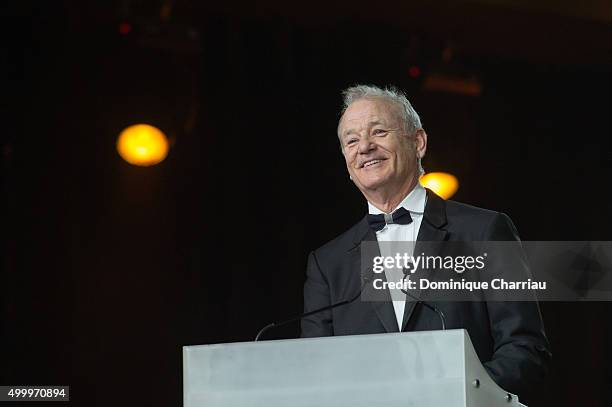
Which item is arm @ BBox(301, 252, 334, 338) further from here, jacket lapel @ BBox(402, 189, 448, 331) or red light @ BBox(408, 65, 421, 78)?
red light @ BBox(408, 65, 421, 78)

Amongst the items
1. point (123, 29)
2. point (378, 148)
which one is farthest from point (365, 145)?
point (123, 29)

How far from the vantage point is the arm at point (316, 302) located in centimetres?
311

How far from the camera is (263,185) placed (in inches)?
178

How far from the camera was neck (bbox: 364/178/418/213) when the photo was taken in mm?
3229

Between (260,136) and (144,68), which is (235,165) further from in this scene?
(144,68)

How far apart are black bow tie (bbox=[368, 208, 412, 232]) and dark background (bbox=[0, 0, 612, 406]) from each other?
3.49ft

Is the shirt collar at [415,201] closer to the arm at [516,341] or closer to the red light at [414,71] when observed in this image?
the arm at [516,341]

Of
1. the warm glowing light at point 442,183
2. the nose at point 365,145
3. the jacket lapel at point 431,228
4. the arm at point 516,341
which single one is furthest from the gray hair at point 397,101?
the warm glowing light at point 442,183

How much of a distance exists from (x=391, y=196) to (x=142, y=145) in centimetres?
160

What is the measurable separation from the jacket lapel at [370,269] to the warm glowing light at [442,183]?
987 mm

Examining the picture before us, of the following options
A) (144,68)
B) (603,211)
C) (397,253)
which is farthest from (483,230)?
(144,68)

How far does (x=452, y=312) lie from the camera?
2.91 m

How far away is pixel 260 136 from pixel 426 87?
68 centimetres

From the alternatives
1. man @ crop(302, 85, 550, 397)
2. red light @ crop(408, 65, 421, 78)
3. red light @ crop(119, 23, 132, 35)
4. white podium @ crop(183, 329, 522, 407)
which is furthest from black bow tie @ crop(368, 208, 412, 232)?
red light @ crop(119, 23, 132, 35)
